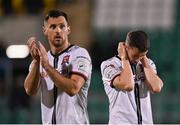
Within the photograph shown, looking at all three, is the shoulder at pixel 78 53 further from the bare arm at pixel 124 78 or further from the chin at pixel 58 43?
the bare arm at pixel 124 78

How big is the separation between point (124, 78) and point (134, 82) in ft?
0.67

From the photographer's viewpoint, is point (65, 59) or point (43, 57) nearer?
point (43, 57)

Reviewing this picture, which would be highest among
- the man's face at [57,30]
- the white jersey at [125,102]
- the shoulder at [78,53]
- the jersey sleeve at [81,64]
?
the man's face at [57,30]

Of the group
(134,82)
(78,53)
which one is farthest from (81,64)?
(134,82)

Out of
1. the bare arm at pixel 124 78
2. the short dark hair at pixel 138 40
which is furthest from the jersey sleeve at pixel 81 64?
the short dark hair at pixel 138 40

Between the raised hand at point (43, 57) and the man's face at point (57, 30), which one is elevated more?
the man's face at point (57, 30)

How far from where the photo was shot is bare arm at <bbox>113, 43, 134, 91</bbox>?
5078 mm

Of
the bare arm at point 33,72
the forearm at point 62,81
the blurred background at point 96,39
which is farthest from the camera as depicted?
the blurred background at point 96,39

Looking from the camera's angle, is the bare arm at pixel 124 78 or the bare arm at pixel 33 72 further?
the bare arm at pixel 124 78

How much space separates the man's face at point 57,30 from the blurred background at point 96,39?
24.2 ft

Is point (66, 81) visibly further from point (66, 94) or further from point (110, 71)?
point (110, 71)

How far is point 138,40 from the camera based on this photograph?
17.0ft

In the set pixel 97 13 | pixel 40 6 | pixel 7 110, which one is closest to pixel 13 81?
pixel 7 110

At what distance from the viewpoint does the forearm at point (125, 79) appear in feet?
16.6
